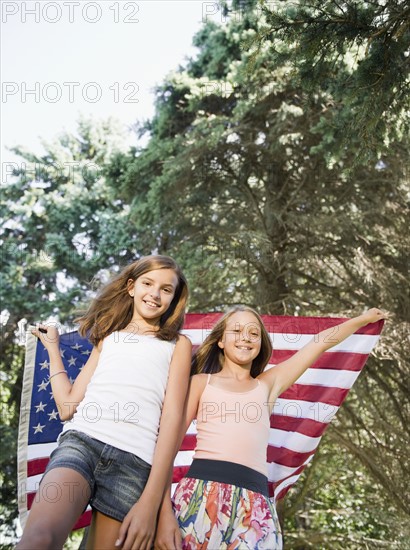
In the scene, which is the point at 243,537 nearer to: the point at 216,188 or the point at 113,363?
the point at 113,363

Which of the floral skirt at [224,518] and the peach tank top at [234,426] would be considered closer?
the floral skirt at [224,518]

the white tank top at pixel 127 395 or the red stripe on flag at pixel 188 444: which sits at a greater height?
the white tank top at pixel 127 395

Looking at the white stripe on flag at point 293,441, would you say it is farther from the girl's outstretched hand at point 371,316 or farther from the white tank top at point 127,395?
the white tank top at point 127,395

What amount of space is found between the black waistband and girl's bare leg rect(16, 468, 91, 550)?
641 millimetres

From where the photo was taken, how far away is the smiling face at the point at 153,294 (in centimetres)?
323

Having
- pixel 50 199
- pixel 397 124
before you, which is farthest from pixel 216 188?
pixel 50 199

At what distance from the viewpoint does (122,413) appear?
2797 mm

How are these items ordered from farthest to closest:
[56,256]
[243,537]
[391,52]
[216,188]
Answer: [56,256]
[216,188]
[391,52]
[243,537]

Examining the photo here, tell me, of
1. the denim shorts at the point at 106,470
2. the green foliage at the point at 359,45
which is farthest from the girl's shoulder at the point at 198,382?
the green foliage at the point at 359,45

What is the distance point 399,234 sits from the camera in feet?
30.7

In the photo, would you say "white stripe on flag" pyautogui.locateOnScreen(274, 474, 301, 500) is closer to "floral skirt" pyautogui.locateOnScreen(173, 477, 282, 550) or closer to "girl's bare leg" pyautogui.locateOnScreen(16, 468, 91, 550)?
"floral skirt" pyautogui.locateOnScreen(173, 477, 282, 550)

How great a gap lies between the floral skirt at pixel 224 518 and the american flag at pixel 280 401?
1579 mm

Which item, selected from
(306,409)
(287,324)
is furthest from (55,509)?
(287,324)

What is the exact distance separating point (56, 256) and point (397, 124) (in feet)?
33.8
